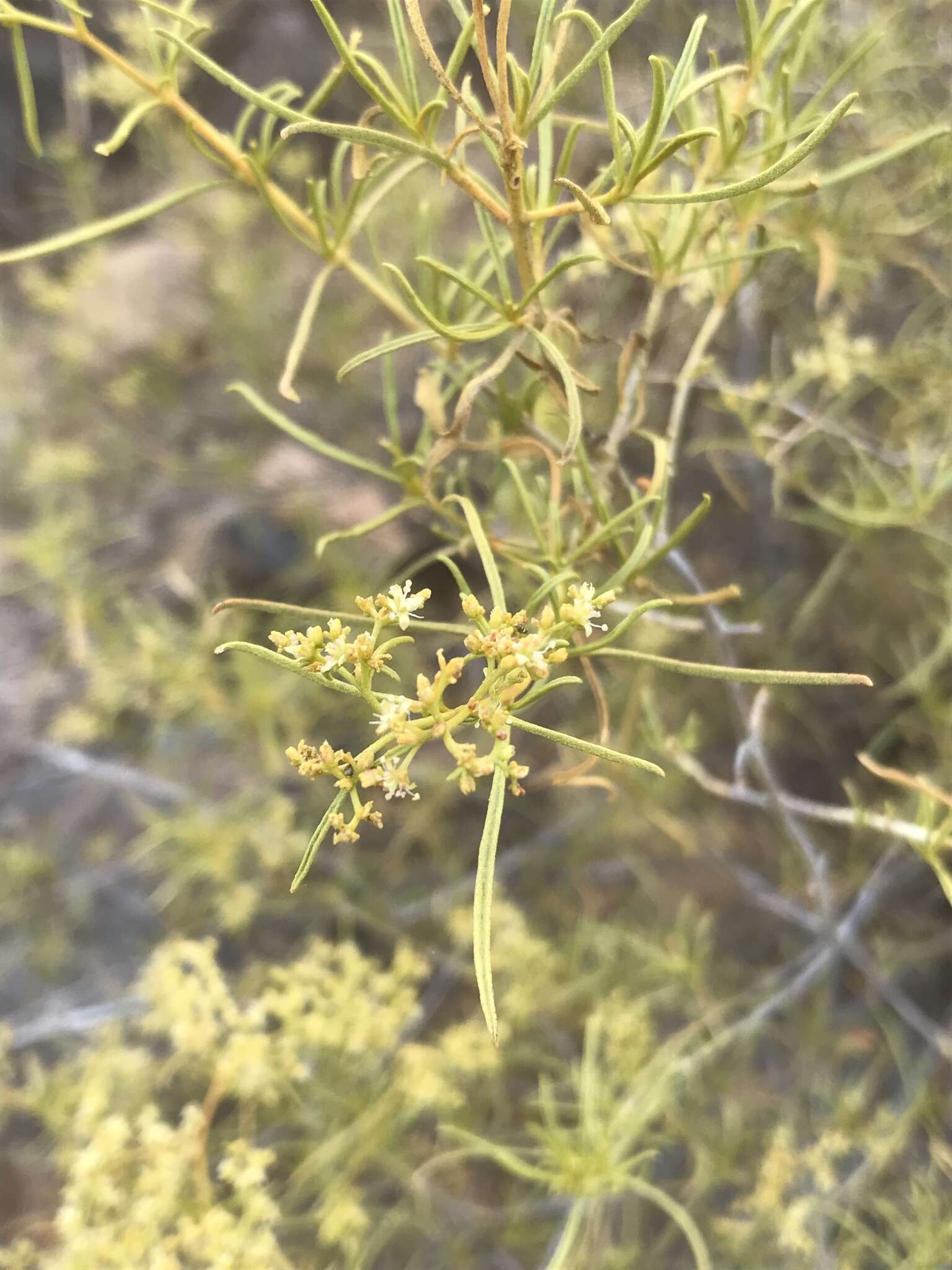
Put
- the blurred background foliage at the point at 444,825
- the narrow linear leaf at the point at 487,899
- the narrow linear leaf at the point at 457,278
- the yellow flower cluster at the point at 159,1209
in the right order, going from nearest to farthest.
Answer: the narrow linear leaf at the point at 487,899 → the narrow linear leaf at the point at 457,278 → the yellow flower cluster at the point at 159,1209 → the blurred background foliage at the point at 444,825

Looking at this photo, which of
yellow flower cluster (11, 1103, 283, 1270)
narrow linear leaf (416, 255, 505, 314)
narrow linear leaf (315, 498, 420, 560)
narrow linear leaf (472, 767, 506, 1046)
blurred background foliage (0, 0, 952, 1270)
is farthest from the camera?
blurred background foliage (0, 0, 952, 1270)

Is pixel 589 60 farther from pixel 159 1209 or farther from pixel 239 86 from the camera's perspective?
pixel 159 1209

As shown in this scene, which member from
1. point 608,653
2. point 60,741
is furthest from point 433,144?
point 60,741

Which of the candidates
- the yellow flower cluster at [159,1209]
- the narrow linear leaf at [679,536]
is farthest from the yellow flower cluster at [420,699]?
the yellow flower cluster at [159,1209]

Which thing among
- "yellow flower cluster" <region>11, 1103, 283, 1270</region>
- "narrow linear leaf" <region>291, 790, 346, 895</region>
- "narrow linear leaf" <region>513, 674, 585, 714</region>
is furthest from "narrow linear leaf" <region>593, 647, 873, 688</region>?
"yellow flower cluster" <region>11, 1103, 283, 1270</region>

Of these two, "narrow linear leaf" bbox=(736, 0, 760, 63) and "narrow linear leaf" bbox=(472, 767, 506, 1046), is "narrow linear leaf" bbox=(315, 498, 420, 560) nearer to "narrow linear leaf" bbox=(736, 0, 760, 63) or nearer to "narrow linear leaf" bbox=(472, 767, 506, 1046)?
"narrow linear leaf" bbox=(472, 767, 506, 1046)

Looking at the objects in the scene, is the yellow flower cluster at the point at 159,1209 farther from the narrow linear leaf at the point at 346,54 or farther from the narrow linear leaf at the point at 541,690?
the narrow linear leaf at the point at 346,54
